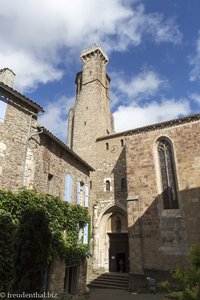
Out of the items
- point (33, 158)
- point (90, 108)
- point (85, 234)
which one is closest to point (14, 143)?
point (33, 158)

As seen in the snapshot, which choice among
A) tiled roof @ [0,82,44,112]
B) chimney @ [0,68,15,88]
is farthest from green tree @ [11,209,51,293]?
chimney @ [0,68,15,88]

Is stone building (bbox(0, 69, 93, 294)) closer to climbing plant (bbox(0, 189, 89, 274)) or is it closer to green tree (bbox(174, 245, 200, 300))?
climbing plant (bbox(0, 189, 89, 274))

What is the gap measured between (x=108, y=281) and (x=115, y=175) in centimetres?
819

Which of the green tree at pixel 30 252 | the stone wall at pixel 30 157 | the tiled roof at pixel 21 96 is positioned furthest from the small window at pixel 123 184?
the green tree at pixel 30 252

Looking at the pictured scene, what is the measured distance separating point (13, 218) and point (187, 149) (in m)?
11.4

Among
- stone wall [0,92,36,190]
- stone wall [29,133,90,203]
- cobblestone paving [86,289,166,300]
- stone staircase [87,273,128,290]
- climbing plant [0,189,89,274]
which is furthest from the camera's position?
stone staircase [87,273,128,290]

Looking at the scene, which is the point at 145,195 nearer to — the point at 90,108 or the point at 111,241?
the point at 111,241

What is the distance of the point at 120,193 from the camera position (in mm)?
19484

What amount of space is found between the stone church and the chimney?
0.15 feet

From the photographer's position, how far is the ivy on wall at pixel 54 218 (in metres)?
7.99

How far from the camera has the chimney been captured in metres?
11.0

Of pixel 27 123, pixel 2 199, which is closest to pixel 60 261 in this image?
pixel 2 199

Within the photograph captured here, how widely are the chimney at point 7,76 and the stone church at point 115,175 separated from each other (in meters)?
0.04

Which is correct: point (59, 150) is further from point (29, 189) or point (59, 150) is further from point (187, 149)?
point (187, 149)
